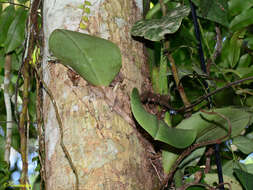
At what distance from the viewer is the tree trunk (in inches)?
28.2

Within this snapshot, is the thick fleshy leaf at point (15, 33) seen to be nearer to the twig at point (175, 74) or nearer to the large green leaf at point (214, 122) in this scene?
the twig at point (175, 74)

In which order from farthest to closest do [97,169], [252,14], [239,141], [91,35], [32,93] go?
[32,93]
[252,14]
[239,141]
[91,35]
[97,169]

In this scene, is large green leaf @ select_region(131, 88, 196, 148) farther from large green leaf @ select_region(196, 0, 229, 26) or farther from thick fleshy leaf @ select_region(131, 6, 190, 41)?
large green leaf @ select_region(196, 0, 229, 26)

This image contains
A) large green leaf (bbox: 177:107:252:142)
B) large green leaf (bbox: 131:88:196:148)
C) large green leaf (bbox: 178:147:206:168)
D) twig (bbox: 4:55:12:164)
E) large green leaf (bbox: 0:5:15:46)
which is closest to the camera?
large green leaf (bbox: 131:88:196:148)

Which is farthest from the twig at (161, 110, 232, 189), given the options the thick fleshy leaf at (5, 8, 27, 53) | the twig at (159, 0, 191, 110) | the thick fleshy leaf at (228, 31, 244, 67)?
the thick fleshy leaf at (5, 8, 27, 53)

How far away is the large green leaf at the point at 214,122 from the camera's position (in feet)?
2.71

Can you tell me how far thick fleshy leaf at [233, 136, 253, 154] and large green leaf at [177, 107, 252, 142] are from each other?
239 millimetres

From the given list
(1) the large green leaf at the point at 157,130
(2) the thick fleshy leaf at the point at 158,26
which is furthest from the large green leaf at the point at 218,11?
(1) the large green leaf at the point at 157,130

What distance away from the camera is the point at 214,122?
32.7 inches

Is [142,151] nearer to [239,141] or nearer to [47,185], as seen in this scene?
[47,185]

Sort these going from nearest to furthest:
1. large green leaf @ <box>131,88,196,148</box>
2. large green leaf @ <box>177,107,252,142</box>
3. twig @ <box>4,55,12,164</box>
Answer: large green leaf @ <box>131,88,196,148</box> → large green leaf @ <box>177,107,252,142</box> → twig @ <box>4,55,12,164</box>

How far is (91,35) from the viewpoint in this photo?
0.82m

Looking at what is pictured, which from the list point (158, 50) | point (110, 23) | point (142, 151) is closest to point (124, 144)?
point (142, 151)

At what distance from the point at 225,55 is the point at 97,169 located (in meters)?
0.88
